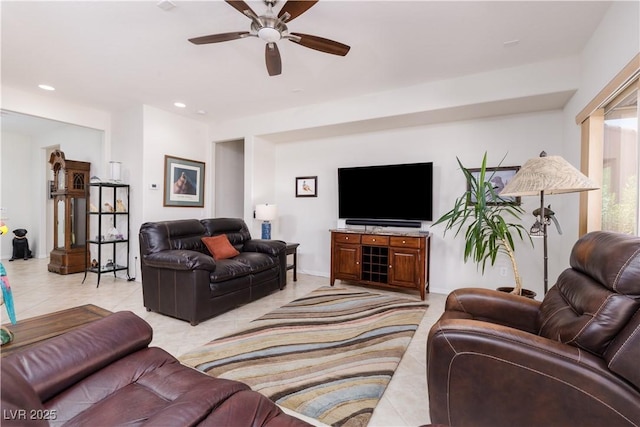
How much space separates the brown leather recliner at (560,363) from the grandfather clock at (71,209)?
5.37 metres

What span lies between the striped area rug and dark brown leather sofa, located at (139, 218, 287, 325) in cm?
47

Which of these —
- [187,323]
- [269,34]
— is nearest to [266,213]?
[187,323]

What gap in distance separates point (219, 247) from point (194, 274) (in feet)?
2.76

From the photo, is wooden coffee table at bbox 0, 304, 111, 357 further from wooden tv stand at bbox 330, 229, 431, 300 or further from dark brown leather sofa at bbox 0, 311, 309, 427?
wooden tv stand at bbox 330, 229, 431, 300

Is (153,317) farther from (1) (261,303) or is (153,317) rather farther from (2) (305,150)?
(2) (305,150)

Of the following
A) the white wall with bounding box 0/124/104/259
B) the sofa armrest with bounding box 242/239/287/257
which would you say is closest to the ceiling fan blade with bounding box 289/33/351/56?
the sofa armrest with bounding box 242/239/287/257

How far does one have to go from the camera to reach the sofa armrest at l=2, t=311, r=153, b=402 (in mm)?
1008

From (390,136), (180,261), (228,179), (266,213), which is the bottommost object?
(180,261)

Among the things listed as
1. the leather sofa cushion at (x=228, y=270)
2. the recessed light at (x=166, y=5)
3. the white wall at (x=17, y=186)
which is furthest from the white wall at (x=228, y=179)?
the white wall at (x=17, y=186)

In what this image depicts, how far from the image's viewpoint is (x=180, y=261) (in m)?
2.79

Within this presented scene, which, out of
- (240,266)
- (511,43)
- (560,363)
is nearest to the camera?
(560,363)

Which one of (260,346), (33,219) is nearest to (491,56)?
(260,346)

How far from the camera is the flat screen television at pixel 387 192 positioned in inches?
151

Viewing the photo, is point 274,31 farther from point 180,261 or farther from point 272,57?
point 180,261
